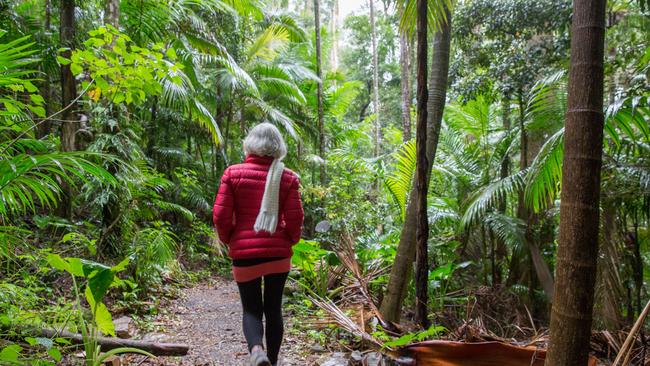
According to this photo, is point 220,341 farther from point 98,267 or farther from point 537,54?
point 537,54

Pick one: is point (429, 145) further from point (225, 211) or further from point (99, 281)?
point (99, 281)

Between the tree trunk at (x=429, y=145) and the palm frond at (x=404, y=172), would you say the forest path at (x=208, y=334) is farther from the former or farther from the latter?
the palm frond at (x=404, y=172)

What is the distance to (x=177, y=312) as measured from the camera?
462cm

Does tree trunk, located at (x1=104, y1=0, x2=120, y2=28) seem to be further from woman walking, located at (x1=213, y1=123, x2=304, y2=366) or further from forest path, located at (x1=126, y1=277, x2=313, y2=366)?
forest path, located at (x1=126, y1=277, x2=313, y2=366)

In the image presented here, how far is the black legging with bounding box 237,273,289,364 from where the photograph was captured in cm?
261

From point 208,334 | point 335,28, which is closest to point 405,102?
point 208,334

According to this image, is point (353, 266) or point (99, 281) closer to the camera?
point (99, 281)

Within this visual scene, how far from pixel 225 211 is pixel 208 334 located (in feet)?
6.65

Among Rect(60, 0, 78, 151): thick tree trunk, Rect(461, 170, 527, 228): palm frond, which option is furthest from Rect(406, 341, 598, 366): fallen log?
Rect(60, 0, 78, 151): thick tree trunk

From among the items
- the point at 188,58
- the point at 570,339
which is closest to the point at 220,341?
the point at 570,339

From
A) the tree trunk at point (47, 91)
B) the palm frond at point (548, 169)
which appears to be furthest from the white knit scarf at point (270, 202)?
the tree trunk at point (47, 91)

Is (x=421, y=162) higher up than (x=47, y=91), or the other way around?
(x=47, y=91)

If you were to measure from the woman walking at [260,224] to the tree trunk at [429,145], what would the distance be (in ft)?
3.21

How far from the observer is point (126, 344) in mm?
2701
